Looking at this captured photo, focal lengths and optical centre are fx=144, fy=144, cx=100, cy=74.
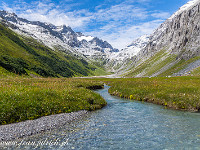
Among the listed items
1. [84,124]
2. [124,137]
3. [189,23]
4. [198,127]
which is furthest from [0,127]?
[189,23]

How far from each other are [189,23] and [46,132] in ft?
670

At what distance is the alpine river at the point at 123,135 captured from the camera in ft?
39.4

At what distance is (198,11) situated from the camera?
164 metres

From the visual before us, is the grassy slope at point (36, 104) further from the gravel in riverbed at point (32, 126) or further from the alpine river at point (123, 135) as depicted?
the alpine river at point (123, 135)

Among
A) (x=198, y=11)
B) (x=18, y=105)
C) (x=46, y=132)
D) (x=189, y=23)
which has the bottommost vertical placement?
(x=46, y=132)

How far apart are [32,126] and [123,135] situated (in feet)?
31.2

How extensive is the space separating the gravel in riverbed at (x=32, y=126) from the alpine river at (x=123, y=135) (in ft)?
3.09

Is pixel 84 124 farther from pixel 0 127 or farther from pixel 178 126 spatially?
pixel 178 126

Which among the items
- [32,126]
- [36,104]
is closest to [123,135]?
[32,126]

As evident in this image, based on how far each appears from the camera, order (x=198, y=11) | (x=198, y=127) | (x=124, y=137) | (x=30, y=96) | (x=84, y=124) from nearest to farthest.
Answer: (x=124, y=137) → (x=198, y=127) → (x=84, y=124) → (x=30, y=96) → (x=198, y=11)

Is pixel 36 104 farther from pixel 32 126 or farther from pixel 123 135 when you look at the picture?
pixel 123 135

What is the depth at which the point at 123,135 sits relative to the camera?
45.9 feet

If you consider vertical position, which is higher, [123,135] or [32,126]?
[32,126]

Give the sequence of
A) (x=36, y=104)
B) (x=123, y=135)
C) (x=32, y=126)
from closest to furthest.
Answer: (x=123, y=135) → (x=32, y=126) → (x=36, y=104)
